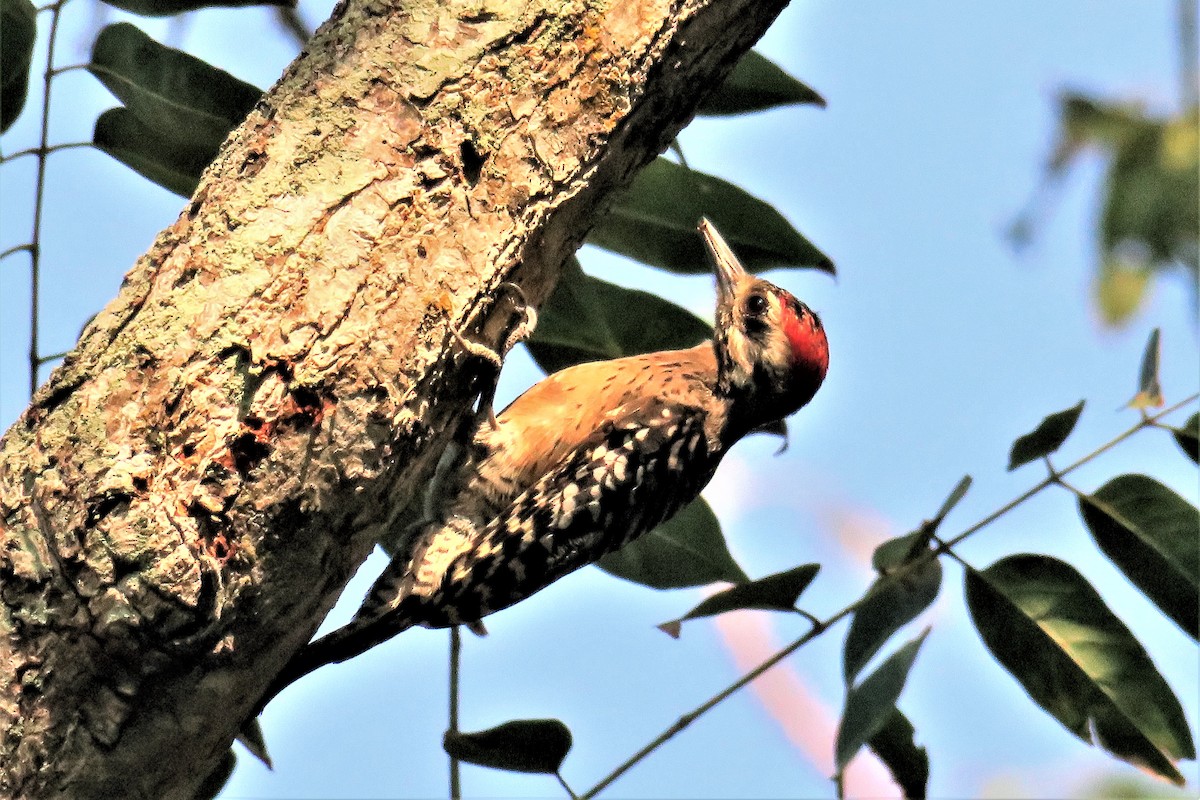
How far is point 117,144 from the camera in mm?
2463

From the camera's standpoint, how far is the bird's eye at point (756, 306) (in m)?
3.48

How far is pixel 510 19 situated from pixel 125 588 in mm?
1140

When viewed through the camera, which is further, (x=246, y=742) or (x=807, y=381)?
(x=807, y=381)

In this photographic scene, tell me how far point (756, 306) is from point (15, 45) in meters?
1.92

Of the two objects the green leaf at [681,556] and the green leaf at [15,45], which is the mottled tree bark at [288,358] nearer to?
the green leaf at [15,45]

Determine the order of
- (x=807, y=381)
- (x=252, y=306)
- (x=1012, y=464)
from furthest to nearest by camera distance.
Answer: (x=807, y=381) → (x=1012, y=464) → (x=252, y=306)

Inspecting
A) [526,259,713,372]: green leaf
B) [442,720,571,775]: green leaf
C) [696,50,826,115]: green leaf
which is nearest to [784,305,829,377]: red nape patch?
[526,259,713,372]: green leaf

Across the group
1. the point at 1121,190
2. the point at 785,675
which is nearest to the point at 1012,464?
the point at 1121,190

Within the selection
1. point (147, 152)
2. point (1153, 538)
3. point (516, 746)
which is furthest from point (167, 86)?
point (1153, 538)

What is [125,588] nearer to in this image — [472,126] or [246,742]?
[246,742]

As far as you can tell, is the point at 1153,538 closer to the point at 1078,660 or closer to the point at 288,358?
the point at 1078,660

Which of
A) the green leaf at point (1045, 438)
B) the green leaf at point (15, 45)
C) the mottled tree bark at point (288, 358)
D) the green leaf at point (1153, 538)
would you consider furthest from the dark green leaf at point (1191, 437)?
the green leaf at point (15, 45)

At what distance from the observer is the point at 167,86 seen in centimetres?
244

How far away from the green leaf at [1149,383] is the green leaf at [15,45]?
2319 mm
